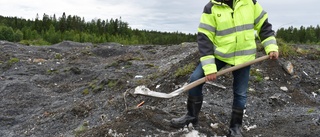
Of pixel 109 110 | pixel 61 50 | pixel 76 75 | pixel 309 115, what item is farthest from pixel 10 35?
pixel 309 115

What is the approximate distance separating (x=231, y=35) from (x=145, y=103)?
3.52 m

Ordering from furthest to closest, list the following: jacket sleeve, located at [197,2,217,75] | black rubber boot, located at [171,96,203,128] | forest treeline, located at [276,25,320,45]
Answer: forest treeline, located at [276,25,320,45]
black rubber boot, located at [171,96,203,128]
jacket sleeve, located at [197,2,217,75]

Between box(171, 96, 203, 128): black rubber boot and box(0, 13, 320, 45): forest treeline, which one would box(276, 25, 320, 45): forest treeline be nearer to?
box(0, 13, 320, 45): forest treeline

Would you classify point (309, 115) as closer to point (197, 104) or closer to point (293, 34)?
point (197, 104)

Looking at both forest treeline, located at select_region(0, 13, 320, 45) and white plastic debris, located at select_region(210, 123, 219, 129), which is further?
forest treeline, located at select_region(0, 13, 320, 45)

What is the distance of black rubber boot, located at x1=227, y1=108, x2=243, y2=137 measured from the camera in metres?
4.81

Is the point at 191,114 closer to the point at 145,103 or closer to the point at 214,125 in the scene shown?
the point at 214,125

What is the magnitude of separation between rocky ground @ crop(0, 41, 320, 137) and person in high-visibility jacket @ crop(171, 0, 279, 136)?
3.14 ft

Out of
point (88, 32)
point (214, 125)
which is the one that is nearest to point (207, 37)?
point (214, 125)

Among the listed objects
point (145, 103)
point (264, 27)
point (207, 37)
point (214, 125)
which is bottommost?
point (145, 103)

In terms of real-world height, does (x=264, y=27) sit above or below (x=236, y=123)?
above

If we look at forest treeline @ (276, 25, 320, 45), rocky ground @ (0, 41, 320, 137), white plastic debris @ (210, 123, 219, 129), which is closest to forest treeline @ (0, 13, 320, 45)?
forest treeline @ (276, 25, 320, 45)

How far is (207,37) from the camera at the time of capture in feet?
14.6

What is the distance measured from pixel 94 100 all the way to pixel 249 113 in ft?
11.9
